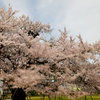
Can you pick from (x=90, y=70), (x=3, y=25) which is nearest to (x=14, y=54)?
(x=3, y=25)

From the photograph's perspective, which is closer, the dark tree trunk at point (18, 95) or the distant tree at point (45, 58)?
the distant tree at point (45, 58)

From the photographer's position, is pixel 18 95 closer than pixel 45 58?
No

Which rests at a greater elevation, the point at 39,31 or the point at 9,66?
the point at 39,31

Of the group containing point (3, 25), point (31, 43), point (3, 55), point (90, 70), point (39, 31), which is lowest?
point (90, 70)

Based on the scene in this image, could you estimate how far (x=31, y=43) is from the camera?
7566 mm

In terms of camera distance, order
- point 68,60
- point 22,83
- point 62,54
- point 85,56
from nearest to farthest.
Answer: point 22,83
point 85,56
point 62,54
point 68,60

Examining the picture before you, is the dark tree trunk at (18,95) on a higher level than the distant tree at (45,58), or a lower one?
lower

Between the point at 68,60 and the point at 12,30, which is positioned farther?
the point at 12,30

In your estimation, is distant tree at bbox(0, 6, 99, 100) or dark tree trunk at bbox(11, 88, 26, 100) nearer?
distant tree at bbox(0, 6, 99, 100)

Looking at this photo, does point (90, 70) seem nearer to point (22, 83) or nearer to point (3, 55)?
point (22, 83)

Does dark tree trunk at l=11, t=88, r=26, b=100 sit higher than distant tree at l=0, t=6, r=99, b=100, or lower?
lower

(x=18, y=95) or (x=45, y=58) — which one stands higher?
(x=45, y=58)

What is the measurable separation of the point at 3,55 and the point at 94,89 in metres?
6.45

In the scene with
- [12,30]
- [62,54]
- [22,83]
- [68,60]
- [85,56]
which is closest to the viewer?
[22,83]
